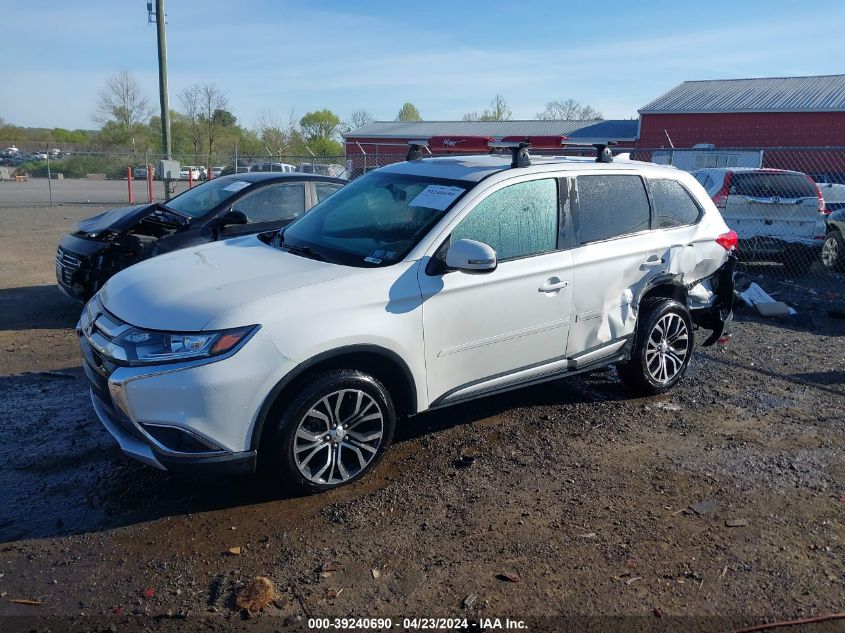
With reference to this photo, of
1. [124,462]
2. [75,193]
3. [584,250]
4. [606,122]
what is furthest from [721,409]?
[606,122]

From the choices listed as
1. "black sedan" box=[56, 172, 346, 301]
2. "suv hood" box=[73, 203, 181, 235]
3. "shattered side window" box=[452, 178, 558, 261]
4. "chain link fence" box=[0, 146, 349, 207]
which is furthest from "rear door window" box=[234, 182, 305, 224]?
"chain link fence" box=[0, 146, 349, 207]

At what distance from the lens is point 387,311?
4.12 metres

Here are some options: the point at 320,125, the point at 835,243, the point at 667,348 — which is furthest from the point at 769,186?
the point at 320,125

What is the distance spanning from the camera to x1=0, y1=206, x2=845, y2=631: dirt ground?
128 inches

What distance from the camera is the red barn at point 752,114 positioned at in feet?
101

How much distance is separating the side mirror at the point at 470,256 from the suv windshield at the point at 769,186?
8641mm

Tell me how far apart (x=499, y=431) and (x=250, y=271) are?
209cm

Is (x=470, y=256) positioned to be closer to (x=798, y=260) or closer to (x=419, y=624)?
(x=419, y=624)

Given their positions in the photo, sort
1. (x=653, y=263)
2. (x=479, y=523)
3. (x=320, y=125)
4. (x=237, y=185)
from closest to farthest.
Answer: (x=479, y=523)
(x=653, y=263)
(x=237, y=185)
(x=320, y=125)

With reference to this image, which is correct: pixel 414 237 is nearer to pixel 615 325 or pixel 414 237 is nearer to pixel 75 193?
pixel 615 325

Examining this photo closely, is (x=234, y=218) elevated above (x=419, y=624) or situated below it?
above

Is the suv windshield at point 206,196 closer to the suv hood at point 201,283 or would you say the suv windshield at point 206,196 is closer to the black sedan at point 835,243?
the suv hood at point 201,283

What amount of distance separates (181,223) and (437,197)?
3997 millimetres

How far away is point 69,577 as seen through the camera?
11.1 ft
